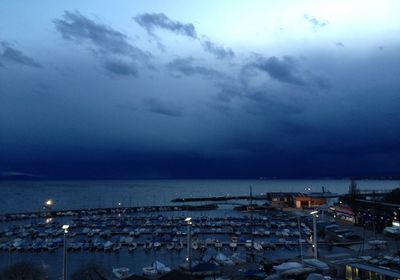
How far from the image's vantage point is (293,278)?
750 inches

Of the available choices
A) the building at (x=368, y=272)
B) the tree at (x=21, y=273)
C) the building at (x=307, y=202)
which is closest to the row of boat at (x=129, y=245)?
the tree at (x=21, y=273)

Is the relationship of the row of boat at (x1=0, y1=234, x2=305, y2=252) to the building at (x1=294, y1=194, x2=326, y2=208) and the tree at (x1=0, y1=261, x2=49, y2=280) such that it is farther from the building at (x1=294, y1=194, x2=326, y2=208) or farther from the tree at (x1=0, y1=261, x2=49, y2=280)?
the building at (x1=294, y1=194, x2=326, y2=208)

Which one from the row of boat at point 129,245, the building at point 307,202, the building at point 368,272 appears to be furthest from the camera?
the building at point 307,202

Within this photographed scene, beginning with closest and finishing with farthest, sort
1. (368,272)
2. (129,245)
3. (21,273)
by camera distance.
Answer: (368,272) < (21,273) < (129,245)

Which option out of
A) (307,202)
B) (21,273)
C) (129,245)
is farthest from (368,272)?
(307,202)

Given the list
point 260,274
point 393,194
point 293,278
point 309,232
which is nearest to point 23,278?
point 260,274

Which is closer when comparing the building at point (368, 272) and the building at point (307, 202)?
the building at point (368, 272)

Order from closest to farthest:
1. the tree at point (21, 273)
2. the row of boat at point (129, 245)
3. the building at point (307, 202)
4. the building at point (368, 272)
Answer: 1. the building at point (368, 272)
2. the tree at point (21, 273)
3. the row of boat at point (129, 245)
4. the building at point (307, 202)

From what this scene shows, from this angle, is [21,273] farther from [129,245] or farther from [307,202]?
[307,202]

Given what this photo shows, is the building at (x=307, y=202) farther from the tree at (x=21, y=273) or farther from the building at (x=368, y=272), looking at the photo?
the tree at (x=21, y=273)

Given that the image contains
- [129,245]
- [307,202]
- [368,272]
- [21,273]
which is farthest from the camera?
[307,202]

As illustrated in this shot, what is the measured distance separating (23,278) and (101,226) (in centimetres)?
3419

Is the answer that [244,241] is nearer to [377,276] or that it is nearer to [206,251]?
[206,251]

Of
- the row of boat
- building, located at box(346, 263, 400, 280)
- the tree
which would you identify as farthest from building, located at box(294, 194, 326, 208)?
the tree
